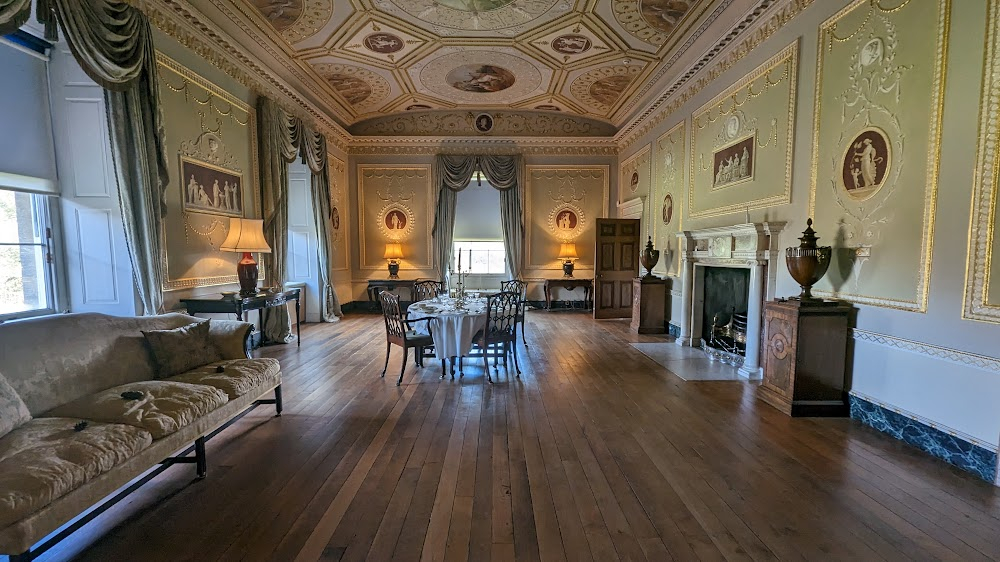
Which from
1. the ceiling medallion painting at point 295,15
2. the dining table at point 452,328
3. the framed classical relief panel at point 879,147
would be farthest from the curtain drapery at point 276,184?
the framed classical relief panel at point 879,147

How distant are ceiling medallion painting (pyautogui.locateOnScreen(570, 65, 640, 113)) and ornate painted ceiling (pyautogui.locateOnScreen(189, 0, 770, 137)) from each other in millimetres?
21

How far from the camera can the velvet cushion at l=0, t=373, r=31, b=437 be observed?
1928 mm

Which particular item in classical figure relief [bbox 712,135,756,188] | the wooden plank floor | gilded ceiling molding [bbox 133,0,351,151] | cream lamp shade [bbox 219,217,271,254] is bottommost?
the wooden plank floor

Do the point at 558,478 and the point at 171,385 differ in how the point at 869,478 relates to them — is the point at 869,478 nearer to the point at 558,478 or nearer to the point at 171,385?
the point at 558,478

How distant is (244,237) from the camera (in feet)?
15.3

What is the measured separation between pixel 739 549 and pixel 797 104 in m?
4.15

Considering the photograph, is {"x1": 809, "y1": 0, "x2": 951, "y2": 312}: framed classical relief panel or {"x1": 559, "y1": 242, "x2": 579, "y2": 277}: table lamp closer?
{"x1": 809, "y1": 0, "x2": 951, "y2": 312}: framed classical relief panel

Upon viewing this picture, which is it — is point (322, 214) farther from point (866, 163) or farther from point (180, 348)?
point (866, 163)

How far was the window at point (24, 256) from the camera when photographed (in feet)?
10.9

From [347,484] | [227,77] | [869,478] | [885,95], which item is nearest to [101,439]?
[347,484]

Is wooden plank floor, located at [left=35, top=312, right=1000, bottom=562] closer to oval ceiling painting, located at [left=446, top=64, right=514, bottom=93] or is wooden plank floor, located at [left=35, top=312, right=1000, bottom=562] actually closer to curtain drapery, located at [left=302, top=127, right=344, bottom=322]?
curtain drapery, located at [left=302, top=127, right=344, bottom=322]

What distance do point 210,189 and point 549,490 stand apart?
5.08 m

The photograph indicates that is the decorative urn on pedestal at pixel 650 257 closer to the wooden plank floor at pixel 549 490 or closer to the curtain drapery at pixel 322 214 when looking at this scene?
the wooden plank floor at pixel 549 490

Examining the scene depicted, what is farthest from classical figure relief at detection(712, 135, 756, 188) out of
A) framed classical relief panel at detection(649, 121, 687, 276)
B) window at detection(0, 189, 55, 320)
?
window at detection(0, 189, 55, 320)
